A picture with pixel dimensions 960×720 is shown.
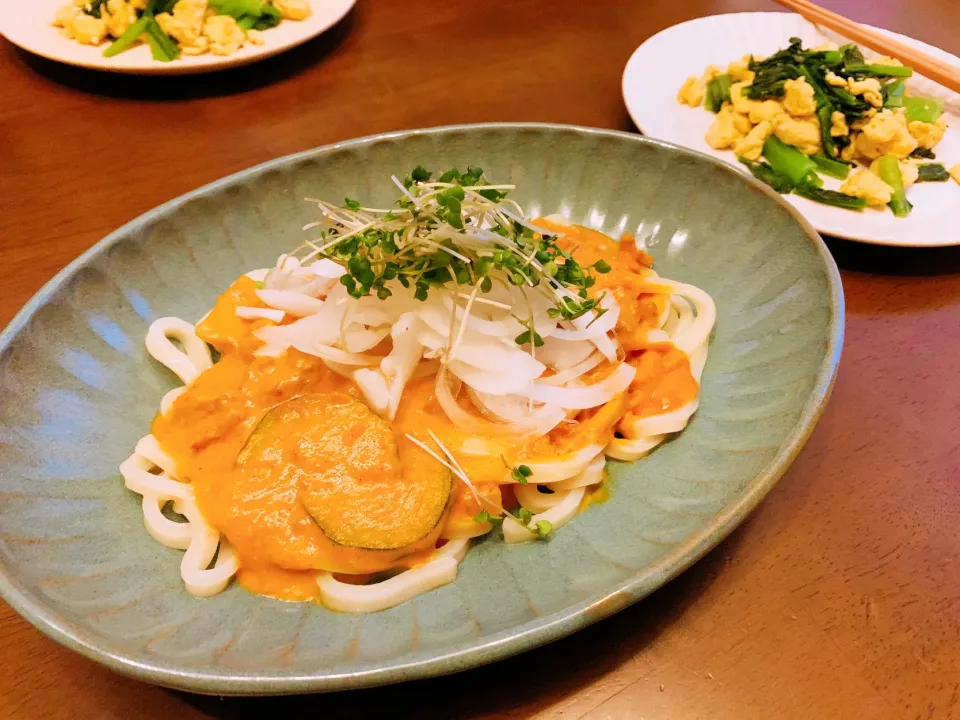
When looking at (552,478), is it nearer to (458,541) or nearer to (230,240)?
(458,541)

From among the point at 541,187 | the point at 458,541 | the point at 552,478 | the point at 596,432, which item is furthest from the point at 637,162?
the point at 458,541

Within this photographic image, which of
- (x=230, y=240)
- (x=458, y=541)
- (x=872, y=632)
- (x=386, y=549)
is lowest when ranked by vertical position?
(x=872, y=632)

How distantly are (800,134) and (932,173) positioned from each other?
1.58 feet

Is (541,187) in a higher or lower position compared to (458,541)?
higher

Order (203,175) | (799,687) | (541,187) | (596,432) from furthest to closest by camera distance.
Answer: (203,175) < (541,187) < (596,432) < (799,687)

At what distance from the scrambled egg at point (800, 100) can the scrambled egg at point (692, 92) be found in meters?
0.34

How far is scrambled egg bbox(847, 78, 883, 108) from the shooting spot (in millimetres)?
2812

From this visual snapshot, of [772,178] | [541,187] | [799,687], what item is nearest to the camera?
[799,687]

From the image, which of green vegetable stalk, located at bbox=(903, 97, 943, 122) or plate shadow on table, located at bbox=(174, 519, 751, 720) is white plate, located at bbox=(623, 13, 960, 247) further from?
plate shadow on table, located at bbox=(174, 519, 751, 720)

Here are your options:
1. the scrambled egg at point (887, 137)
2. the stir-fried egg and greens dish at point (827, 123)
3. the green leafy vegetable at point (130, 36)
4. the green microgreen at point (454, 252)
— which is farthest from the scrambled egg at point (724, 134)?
the green leafy vegetable at point (130, 36)

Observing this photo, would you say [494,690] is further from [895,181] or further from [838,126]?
[838,126]

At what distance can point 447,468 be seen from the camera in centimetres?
162

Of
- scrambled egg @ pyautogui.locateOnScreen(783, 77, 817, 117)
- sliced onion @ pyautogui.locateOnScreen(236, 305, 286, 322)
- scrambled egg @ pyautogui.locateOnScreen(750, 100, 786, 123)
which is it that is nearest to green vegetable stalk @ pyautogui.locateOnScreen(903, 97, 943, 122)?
scrambled egg @ pyautogui.locateOnScreen(783, 77, 817, 117)

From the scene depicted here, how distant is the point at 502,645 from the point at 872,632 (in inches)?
32.1
